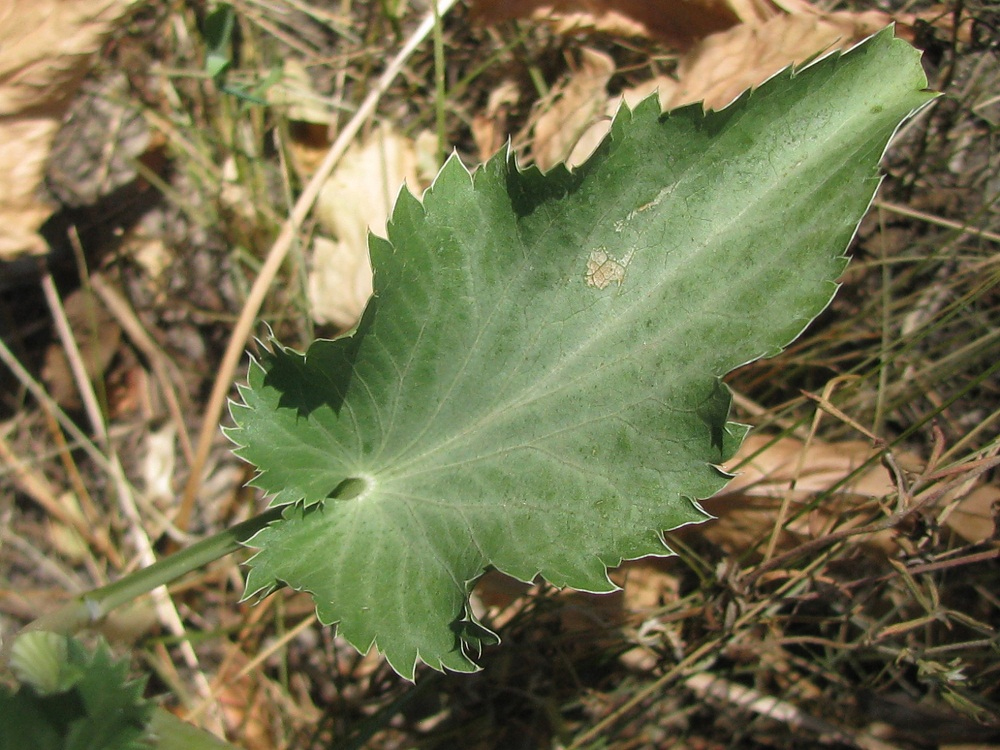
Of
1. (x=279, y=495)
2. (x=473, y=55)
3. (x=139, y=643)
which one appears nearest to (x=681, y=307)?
(x=279, y=495)

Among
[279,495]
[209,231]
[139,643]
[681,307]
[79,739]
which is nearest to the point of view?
[79,739]

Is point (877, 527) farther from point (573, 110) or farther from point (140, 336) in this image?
point (140, 336)

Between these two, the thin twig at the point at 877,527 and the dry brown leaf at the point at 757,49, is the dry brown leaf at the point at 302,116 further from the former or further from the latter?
the thin twig at the point at 877,527

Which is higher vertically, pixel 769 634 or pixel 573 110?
pixel 573 110

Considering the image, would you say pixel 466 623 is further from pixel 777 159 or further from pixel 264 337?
pixel 264 337

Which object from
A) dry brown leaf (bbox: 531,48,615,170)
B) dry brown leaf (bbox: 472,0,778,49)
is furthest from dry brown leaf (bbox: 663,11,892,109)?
dry brown leaf (bbox: 531,48,615,170)

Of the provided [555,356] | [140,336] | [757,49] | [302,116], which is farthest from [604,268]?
[140,336]
